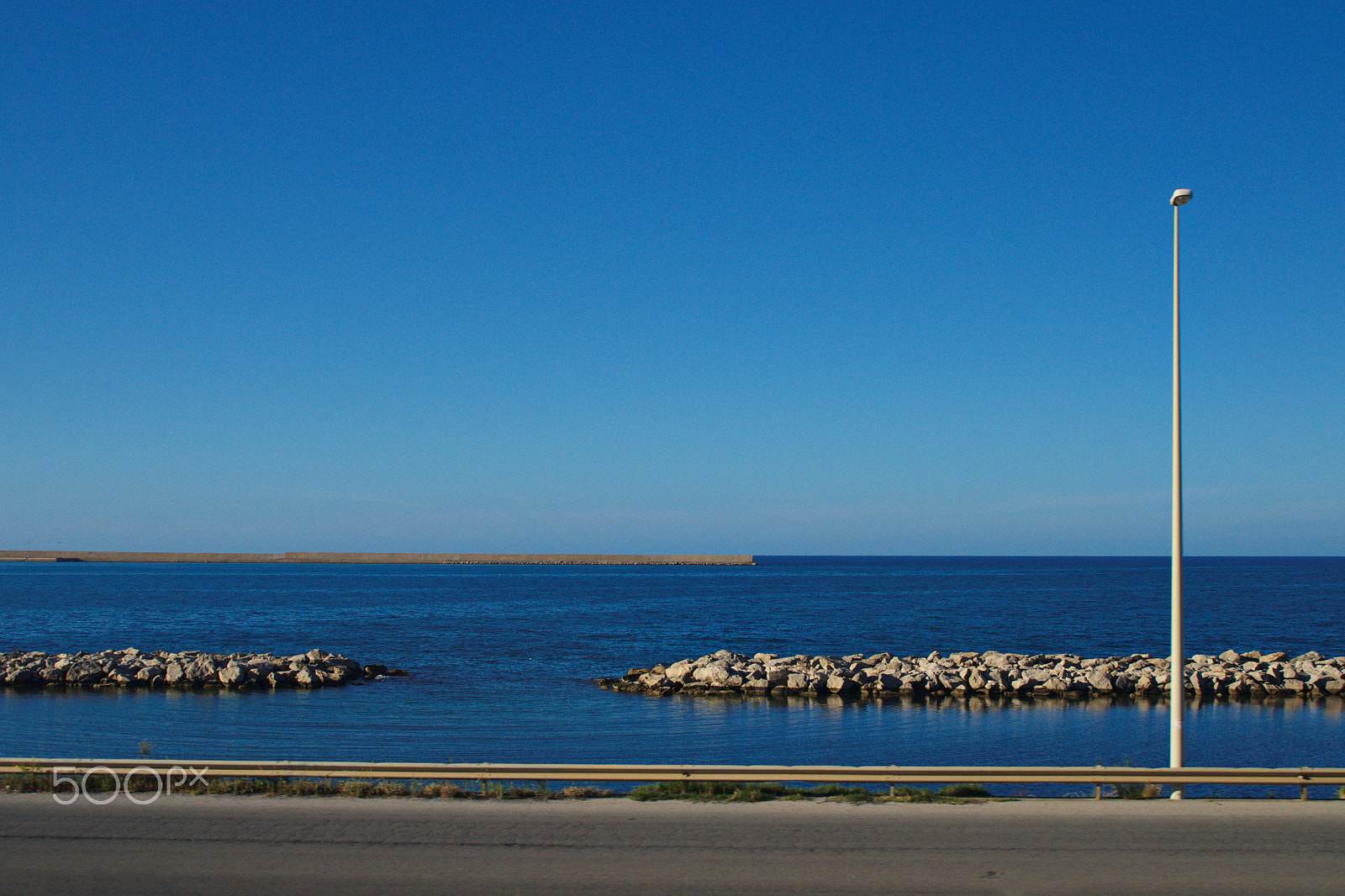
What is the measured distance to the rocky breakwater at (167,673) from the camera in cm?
3134

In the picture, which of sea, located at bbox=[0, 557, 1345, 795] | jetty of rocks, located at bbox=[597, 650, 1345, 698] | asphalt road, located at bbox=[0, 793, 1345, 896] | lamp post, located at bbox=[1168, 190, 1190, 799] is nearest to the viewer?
asphalt road, located at bbox=[0, 793, 1345, 896]

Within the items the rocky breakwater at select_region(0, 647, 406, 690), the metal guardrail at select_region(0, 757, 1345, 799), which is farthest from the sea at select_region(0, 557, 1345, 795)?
the metal guardrail at select_region(0, 757, 1345, 799)

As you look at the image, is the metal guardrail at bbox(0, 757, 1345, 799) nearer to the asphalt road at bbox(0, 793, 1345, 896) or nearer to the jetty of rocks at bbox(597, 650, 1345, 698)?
the asphalt road at bbox(0, 793, 1345, 896)

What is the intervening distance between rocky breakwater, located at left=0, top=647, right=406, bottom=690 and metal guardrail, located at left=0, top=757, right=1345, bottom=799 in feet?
62.9

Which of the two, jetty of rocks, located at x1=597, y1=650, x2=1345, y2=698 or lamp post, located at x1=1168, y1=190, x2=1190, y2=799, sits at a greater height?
lamp post, located at x1=1168, y1=190, x2=1190, y2=799

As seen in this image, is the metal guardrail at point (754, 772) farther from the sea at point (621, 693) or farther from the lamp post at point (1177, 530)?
the sea at point (621, 693)

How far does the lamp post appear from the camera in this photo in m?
13.2

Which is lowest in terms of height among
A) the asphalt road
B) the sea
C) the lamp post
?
the sea

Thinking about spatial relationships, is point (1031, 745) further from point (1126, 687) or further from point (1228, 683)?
point (1228, 683)

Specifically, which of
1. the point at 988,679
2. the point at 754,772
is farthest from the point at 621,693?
the point at 754,772

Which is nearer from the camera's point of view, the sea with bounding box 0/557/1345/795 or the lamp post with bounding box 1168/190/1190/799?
the lamp post with bounding box 1168/190/1190/799

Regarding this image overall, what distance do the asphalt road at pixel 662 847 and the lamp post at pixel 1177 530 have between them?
135 cm

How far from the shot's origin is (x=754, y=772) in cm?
1257

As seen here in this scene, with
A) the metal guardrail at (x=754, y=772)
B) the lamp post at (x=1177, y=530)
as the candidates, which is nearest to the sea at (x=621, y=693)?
the metal guardrail at (x=754, y=772)
